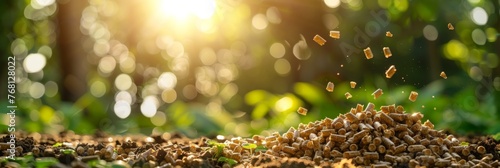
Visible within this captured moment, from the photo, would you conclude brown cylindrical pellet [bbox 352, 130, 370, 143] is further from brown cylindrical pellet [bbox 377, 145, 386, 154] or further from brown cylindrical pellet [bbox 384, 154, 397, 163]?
brown cylindrical pellet [bbox 384, 154, 397, 163]

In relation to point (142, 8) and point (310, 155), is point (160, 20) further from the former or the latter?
point (310, 155)

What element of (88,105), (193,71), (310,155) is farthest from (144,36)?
(310,155)

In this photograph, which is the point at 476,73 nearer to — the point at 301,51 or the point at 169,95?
the point at 301,51

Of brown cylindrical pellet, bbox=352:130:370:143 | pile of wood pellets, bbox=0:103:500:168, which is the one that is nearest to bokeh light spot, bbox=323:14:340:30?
pile of wood pellets, bbox=0:103:500:168

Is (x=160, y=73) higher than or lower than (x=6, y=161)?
higher

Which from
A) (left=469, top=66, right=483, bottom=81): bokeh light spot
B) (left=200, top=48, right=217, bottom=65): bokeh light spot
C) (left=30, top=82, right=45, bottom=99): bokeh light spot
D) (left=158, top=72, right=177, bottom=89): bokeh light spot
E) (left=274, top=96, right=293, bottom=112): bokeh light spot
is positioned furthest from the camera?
(left=158, top=72, right=177, bottom=89): bokeh light spot
